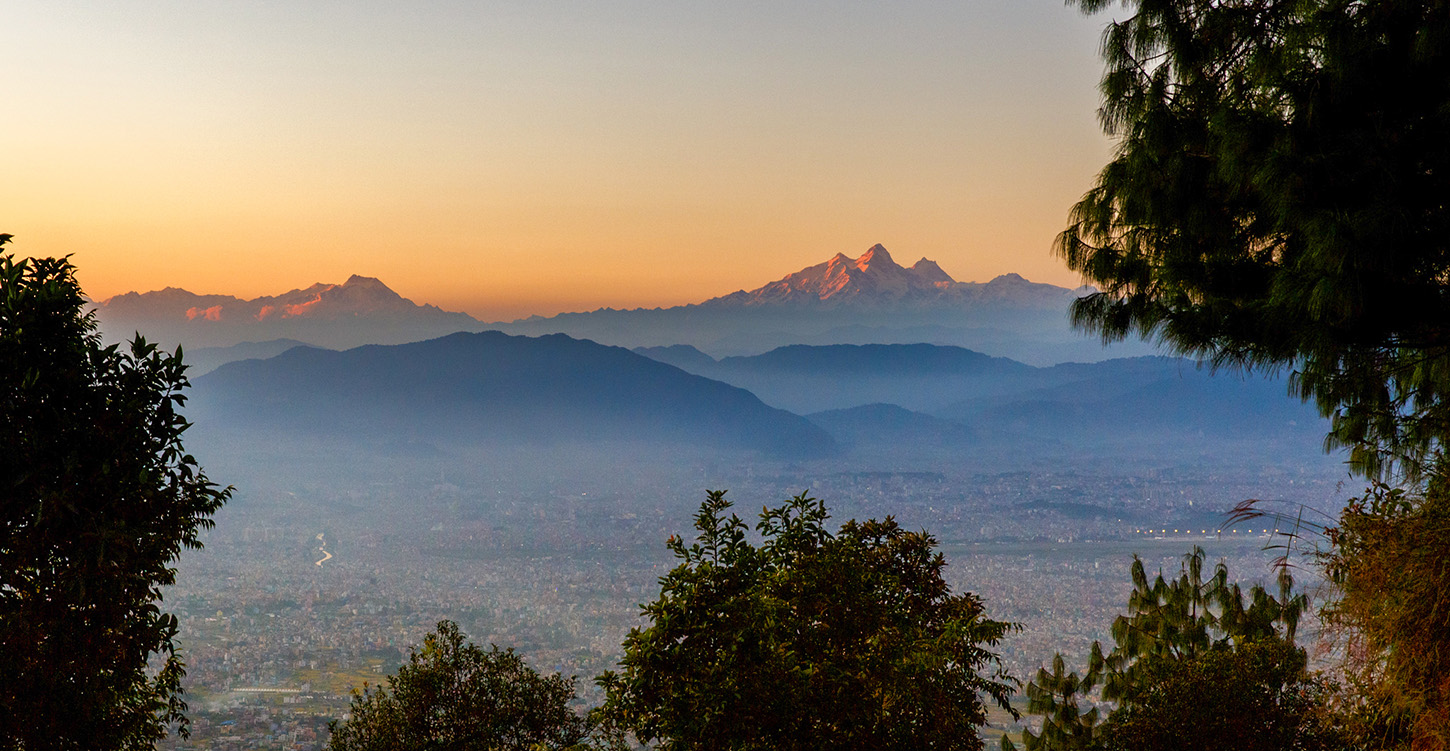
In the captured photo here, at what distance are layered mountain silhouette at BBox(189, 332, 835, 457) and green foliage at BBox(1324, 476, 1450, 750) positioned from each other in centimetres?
14165

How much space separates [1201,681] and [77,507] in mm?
7424

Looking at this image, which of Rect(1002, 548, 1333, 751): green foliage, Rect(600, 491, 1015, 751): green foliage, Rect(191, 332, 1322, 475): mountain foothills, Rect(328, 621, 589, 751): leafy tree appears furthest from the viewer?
Rect(191, 332, 1322, 475): mountain foothills

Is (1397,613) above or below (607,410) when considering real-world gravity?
above

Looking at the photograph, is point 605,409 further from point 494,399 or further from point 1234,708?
point 1234,708

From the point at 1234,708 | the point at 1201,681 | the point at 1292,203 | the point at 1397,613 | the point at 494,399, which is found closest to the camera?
the point at 1397,613

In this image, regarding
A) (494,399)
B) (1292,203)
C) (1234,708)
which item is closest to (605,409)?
(494,399)

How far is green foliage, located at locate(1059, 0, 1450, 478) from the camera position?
4.97 meters

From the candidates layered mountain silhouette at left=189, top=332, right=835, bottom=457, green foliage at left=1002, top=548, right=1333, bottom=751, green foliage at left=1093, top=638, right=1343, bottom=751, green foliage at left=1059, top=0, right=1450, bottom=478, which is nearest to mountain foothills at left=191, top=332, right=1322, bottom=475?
layered mountain silhouette at left=189, top=332, right=835, bottom=457

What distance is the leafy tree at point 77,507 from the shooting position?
4.25 metres

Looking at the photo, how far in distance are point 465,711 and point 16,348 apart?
500 centimetres

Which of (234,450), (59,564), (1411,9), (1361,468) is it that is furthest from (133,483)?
(234,450)

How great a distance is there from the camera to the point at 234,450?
443ft

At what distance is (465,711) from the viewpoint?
8188 millimetres

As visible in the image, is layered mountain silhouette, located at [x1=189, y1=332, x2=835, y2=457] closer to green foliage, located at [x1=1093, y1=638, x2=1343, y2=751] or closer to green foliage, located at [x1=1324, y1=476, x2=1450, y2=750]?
green foliage, located at [x1=1093, y1=638, x2=1343, y2=751]
